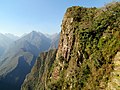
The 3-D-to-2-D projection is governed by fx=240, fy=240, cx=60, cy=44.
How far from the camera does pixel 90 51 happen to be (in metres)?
34.3

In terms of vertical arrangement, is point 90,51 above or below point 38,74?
below

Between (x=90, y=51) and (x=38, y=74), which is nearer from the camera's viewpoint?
(x=90, y=51)

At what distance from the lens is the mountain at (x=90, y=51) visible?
28.6m

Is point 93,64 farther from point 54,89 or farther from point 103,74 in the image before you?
point 54,89

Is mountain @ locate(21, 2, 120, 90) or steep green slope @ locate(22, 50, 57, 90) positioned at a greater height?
steep green slope @ locate(22, 50, 57, 90)

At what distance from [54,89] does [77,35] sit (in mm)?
10018

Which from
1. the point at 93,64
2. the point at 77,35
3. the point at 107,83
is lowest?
the point at 107,83

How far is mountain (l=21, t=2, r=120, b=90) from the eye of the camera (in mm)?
28594

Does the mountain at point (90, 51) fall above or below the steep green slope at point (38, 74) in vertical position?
below

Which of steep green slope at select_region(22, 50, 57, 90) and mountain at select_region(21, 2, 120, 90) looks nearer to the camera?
mountain at select_region(21, 2, 120, 90)

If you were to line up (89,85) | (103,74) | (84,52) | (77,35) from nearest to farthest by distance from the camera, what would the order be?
(103,74)
(89,85)
(84,52)
(77,35)

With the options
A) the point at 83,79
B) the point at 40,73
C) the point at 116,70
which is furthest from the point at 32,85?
the point at 116,70

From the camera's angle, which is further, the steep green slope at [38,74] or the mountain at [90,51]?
the steep green slope at [38,74]

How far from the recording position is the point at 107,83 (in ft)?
88.7
